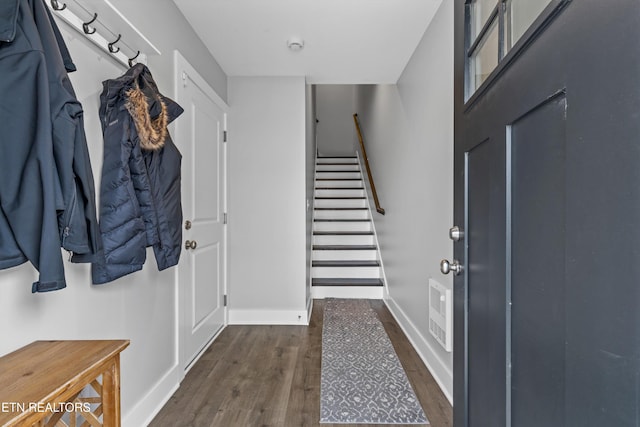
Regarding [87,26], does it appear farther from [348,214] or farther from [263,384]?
[348,214]

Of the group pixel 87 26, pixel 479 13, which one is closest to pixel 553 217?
pixel 479 13

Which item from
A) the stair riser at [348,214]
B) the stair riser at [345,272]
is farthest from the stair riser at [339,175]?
the stair riser at [345,272]

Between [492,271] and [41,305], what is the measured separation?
4.46ft

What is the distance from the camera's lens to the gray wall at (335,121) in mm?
7164

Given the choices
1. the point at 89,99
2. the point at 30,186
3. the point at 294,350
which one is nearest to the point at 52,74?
the point at 30,186

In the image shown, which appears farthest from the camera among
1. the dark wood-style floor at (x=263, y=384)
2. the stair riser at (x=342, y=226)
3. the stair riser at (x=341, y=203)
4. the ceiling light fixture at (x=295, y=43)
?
the stair riser at (x=341, y=203)

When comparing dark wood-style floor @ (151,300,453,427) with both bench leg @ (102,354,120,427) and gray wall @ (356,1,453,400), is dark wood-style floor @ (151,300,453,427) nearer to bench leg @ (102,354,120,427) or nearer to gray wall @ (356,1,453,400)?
gray wall @ (356,1,453,400)

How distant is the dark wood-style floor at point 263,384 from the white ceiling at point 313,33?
224 centimetres

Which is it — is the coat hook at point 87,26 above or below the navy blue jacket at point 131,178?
above

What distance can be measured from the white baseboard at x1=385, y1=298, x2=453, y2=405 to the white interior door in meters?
1.56

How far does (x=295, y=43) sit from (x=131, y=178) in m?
1.58

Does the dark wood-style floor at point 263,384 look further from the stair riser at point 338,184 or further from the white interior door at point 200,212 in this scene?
the stair riser at point 338,184

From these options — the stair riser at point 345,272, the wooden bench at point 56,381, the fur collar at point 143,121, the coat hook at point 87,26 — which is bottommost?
the stair riser at point 345,272

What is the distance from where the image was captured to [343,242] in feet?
14.9
